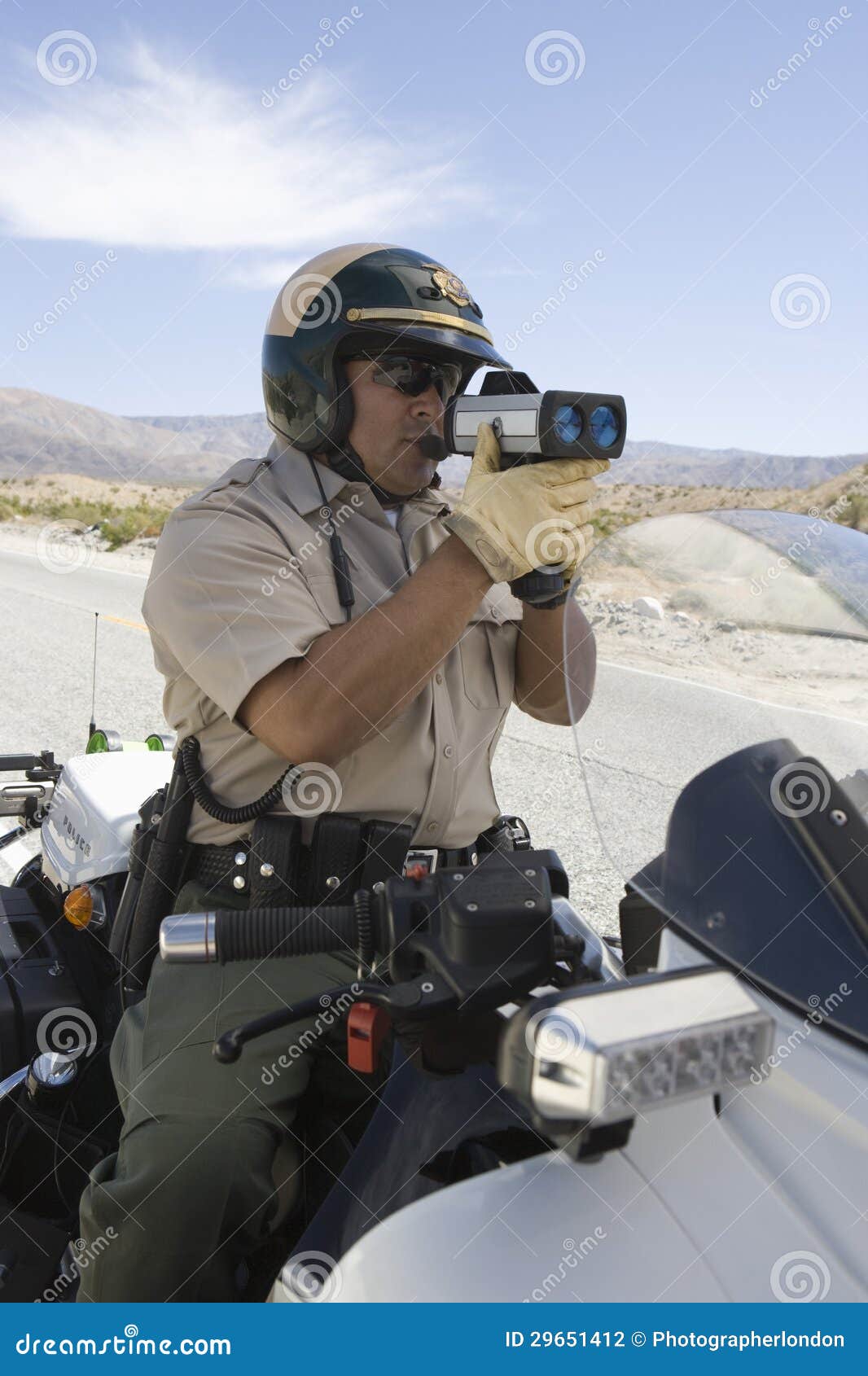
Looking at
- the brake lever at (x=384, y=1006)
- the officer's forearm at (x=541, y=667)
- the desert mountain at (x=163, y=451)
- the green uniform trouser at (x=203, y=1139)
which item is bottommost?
the green uniform trouser at (x=203, y=1139)

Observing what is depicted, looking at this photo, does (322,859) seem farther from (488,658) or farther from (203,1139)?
(488,658)

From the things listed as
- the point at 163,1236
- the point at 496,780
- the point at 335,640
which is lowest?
the point at 496,780

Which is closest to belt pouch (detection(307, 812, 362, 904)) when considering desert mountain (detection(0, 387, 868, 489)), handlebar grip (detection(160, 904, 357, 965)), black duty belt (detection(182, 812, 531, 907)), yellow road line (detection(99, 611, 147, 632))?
black duty belt (detection(182, 812, 531, 907))

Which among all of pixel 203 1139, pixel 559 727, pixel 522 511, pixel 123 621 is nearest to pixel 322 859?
pixel 203 1139

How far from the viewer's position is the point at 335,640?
77.5 inches

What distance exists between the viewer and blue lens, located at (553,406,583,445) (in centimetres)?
175

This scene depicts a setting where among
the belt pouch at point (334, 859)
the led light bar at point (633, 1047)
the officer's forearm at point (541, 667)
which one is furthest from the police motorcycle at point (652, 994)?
the officer's forearm at point (541, 667)

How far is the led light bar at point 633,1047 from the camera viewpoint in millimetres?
917

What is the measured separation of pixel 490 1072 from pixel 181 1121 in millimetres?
615

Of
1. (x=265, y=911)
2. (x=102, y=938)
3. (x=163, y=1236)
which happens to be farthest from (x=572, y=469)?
(x=102, y=938)

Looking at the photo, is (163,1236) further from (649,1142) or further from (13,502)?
(13,502)

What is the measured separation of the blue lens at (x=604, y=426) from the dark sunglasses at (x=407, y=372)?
691 millimetres

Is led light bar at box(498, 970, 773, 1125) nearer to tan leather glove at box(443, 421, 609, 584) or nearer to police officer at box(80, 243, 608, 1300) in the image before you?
police officer at box(80, 243, 608, 1300)

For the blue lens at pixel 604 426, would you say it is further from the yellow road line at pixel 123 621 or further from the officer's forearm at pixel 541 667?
the yellow road line at pixel 123 621
